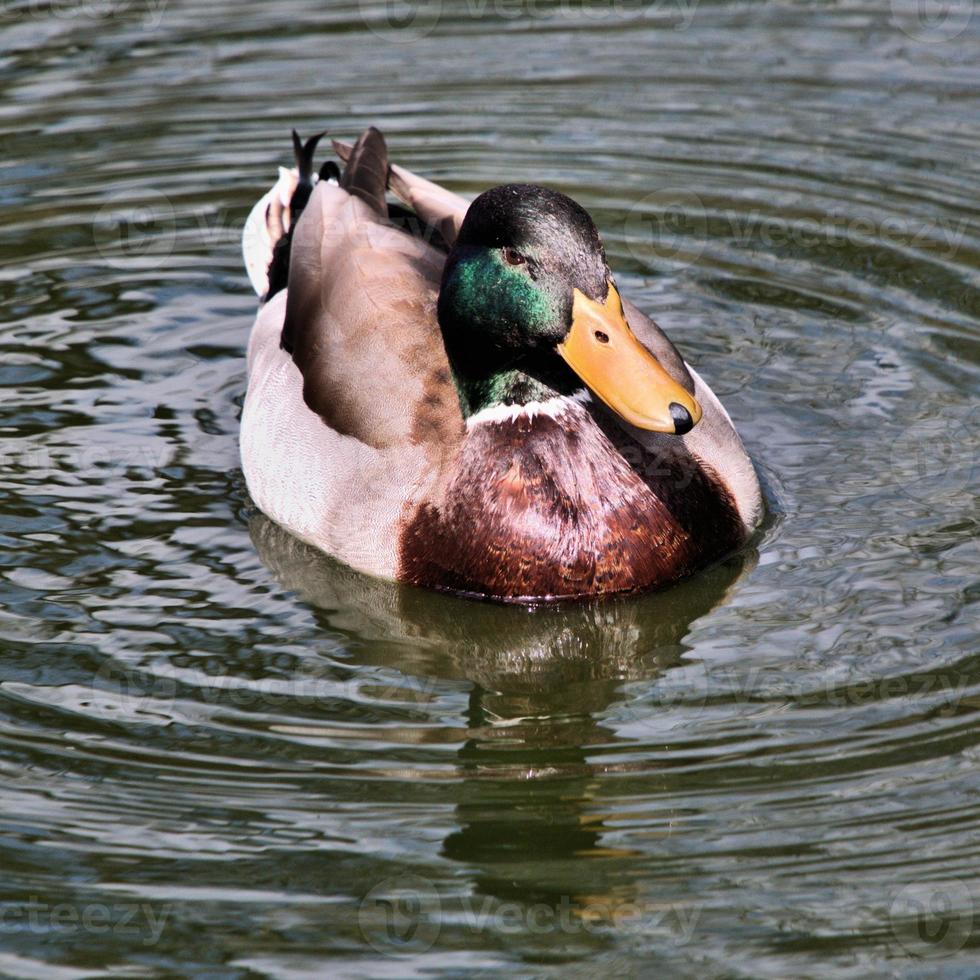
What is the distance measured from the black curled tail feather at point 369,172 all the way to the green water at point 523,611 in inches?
43.7

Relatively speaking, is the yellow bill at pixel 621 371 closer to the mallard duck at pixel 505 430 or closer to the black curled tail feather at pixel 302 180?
the mallard duck at pixel 505 430

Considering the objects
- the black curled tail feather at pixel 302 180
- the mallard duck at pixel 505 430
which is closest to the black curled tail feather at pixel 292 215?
the black curled tail feather at pixel 302 180

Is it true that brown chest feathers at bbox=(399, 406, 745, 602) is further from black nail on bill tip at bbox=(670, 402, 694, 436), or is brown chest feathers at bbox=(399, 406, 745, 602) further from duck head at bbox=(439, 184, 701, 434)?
black nail on bill tip at bbox=(670, 402, 694, 436)

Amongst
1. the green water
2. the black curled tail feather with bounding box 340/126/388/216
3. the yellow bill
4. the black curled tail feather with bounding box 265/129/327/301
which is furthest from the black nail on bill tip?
the black curled tail feather with bounding box 265/129/327/301

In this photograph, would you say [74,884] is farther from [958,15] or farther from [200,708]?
[958,15]

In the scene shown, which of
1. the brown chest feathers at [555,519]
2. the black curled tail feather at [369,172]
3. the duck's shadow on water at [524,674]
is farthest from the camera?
the black curled tail feather at [369,172]

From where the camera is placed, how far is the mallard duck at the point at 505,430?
638 cm

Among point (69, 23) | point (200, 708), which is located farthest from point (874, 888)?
point (69, 23)

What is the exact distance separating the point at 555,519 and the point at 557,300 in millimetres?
845

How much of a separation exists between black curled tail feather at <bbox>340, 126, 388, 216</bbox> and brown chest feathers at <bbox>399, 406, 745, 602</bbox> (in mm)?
1739

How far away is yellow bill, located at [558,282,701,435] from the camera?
621 centimetres

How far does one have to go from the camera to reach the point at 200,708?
602 cm

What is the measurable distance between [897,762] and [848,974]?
3.40 feet

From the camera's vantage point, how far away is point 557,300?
6.38 meters
